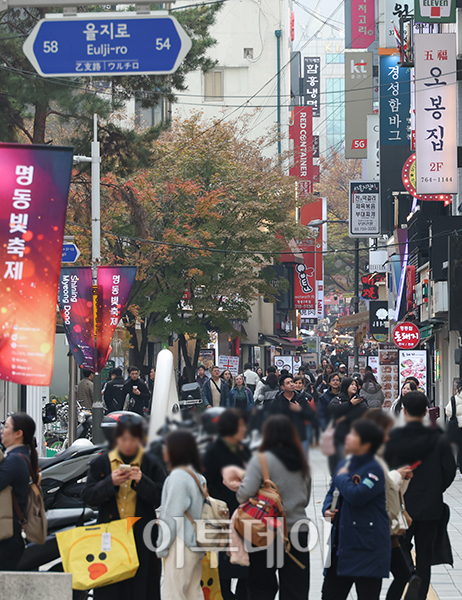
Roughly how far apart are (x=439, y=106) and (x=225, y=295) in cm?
1087

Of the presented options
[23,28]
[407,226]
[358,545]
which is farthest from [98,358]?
[407,226]

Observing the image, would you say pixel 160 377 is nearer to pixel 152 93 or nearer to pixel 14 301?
pixel 14 301

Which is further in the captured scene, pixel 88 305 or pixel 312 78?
pixel 312 78

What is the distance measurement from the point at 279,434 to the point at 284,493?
51 centimetres

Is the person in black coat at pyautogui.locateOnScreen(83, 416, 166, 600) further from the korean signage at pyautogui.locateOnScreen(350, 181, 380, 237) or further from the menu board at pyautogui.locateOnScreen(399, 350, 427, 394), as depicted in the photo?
the korean signage at pyautogui.locateOnScreen(350, 181, 380, 237)

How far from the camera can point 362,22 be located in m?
51.6

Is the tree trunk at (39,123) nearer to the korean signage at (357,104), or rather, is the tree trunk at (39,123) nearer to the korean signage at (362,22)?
the korean signage at (357,104)

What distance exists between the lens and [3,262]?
661 centimetres

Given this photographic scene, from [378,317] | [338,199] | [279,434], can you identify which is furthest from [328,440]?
[338,199]

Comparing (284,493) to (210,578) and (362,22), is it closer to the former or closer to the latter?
(210,578)

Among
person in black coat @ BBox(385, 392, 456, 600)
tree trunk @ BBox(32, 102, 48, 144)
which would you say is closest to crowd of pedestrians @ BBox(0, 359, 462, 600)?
person in black coat @ BBox(385, 392, 456, 600)

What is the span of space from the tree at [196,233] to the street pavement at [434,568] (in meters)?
17.3

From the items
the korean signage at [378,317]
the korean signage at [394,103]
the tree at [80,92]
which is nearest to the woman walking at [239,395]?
the tree at [80,92]

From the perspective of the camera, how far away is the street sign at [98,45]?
23.6 feet
